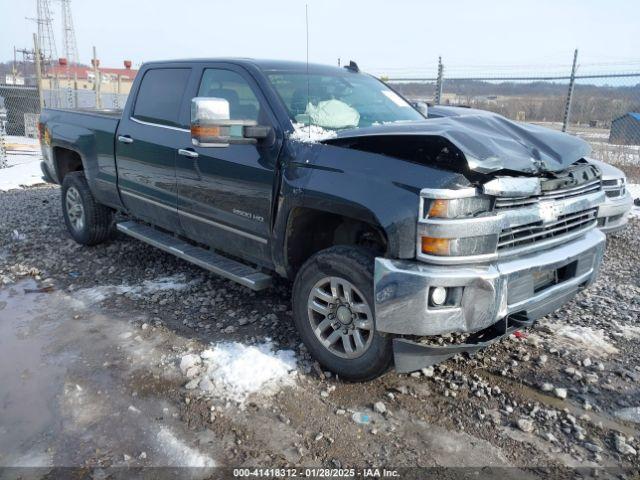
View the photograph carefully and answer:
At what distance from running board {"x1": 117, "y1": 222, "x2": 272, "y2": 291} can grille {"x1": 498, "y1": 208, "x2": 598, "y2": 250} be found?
1644 mm

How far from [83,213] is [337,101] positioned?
331cm

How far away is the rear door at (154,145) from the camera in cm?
429

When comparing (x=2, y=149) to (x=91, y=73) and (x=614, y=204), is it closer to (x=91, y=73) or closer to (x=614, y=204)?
(x=614, y=204)

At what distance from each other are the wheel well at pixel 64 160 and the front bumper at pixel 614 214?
5917mm

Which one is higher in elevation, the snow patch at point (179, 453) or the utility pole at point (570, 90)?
the utility pole at point (570, 90)

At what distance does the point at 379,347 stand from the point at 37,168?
1020cm

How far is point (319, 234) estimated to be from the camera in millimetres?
3520

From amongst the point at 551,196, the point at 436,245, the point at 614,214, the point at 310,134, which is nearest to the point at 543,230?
the point at 551,196

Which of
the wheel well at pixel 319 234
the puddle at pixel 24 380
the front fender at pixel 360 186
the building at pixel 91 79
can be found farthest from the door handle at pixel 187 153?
the building at pixel 91 79

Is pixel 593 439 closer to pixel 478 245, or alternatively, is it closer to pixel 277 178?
Answer: pixel 478 245

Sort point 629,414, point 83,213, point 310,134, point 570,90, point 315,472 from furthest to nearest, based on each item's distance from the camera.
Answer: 1. point 570,90
2. point 83,213
3. point 310,134
4. point 629,414
5. point 315,472

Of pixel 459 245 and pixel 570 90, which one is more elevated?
pixel 570 90

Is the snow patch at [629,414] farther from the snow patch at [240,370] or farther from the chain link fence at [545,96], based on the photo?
the chain link fence at [545,96]

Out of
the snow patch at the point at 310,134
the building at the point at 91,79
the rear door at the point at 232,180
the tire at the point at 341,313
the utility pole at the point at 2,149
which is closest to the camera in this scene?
the tire at the point at 341,313
